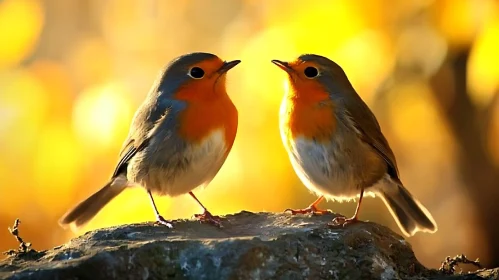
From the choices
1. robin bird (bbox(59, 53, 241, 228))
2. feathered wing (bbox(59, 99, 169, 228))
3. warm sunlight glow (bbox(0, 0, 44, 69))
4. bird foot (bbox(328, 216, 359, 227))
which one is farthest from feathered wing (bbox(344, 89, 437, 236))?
warm sunlight glow (bbox(0, 0, 44, 69))

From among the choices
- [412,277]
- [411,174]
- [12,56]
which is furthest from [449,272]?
[12,56]

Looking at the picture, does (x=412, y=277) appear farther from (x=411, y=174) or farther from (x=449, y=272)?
(x=411, y=174)

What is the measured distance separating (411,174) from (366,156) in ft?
6.21

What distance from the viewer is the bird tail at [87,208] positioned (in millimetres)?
3707

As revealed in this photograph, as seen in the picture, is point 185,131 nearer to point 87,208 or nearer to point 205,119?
point 205,119

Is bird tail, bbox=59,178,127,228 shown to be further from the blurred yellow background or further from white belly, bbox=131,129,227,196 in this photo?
the blurred yellow background

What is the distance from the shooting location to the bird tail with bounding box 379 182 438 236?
367 cm

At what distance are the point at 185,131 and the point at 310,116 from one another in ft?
1.91

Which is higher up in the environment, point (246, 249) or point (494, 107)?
point (494, 107)

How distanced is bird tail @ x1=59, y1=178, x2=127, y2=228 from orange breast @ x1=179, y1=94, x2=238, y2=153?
623mm

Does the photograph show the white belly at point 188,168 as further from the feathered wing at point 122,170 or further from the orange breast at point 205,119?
the feathered wing at point 122,170

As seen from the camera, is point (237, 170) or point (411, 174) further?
point (411, 174)

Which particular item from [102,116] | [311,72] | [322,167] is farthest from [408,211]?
[102,116]

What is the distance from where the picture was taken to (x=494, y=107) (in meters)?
4.20
